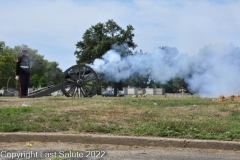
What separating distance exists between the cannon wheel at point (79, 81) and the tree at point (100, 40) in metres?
8.94

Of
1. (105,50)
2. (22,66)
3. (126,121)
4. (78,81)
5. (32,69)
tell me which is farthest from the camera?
(32,69)

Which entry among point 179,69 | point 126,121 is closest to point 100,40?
point 179,69

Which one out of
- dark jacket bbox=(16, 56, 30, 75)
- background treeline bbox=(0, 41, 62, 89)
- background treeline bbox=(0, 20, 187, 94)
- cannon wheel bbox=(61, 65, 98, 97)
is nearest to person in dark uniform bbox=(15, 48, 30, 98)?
dark jacket bbox=(16, 56, 30, 75)

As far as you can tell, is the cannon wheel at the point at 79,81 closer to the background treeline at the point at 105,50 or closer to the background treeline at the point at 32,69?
the background treeline at the point at 105,50

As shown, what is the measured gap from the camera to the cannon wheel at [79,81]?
1880 centimetres

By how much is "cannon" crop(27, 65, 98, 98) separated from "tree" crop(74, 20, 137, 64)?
8.93 metres

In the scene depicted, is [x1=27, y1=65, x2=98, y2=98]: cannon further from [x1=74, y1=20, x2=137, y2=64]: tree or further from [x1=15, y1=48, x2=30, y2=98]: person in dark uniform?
[x1=74, y1=20, x2=137, y2=64]: tree

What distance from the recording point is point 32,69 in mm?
72250

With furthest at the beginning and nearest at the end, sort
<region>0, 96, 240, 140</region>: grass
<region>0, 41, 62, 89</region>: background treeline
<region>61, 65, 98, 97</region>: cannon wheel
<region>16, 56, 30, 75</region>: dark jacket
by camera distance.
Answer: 1. <region>0, 41, 62, 89</region>: background treeline
2. <region>61, 65, 98, 97</region>: cannon wheel
3. <region>16, 56, 30, 75</region>: dark jacket
4. <region>0, 96, 240, 140</region>: grass

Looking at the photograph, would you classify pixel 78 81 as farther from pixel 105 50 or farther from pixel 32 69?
pixel 32 69

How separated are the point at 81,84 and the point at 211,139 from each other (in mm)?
12146

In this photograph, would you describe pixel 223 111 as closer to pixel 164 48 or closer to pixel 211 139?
pixel 211 139

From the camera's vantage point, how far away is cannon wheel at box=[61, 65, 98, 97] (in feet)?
61.7

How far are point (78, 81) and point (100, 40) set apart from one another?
1653cm
